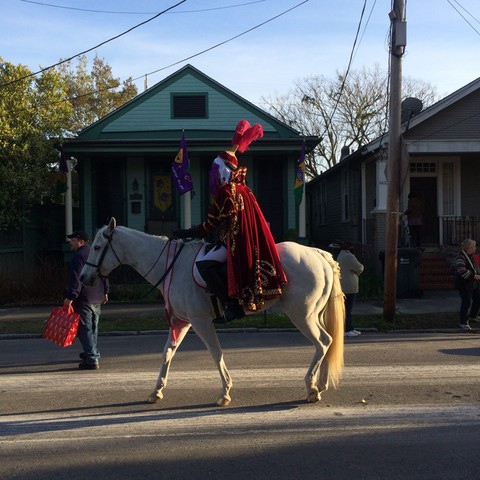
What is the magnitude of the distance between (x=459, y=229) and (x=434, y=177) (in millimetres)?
2251

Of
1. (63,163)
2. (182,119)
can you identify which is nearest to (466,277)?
(182,119)

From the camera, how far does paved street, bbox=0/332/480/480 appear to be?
444 centimetres

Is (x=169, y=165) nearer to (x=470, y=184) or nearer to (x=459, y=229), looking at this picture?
(x=459, y=229)

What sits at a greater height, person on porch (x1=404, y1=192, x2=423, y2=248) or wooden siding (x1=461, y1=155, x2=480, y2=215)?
wooden siding (x1=461, y1=155, x2=480, y2=215)

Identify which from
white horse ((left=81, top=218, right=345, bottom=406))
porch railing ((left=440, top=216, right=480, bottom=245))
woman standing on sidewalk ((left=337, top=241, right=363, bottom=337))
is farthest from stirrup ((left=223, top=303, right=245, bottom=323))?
porch railing ((left=440, top=216, right=480, bottom=245))

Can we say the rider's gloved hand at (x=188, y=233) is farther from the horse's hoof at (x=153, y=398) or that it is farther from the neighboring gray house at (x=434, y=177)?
the neighboring gray house at (x=434, y=177)

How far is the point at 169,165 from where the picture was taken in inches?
799

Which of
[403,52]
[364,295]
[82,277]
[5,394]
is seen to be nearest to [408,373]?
[82,277]

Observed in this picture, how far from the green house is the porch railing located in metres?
5.17

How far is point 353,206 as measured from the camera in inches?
899

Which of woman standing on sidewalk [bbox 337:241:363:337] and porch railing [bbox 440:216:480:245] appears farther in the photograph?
porch railing [bbox 440:216:480:245]

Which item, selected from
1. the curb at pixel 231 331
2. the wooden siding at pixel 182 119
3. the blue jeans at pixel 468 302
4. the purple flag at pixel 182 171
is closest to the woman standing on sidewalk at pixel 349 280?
the curb at pixel 231 331

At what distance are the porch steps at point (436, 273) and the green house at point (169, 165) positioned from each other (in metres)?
4.61

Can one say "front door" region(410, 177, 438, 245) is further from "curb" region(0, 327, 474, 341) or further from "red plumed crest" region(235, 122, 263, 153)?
"red plumed crest" region(235, 122, 263, 153)
